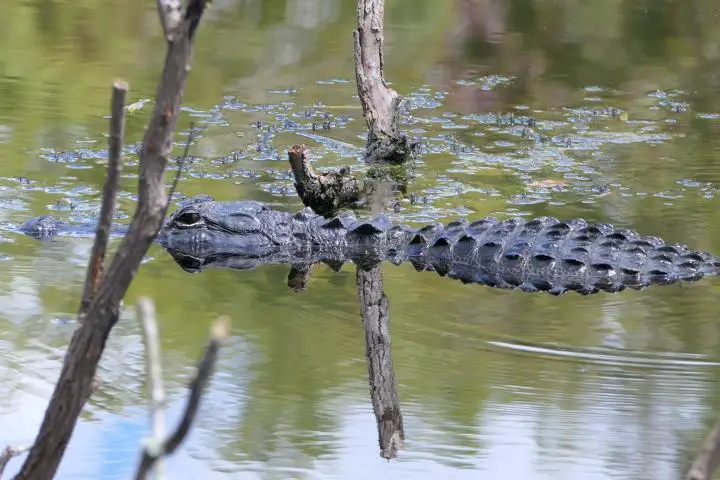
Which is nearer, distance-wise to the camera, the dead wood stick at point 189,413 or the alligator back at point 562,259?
the dead wood stick at point 189,413

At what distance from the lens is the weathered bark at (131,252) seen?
2.01 metres

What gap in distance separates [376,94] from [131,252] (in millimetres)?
6087

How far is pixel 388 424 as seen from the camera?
13.5 feet

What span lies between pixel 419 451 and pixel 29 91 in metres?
7.08

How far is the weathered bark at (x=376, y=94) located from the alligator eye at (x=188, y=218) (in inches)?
80.7

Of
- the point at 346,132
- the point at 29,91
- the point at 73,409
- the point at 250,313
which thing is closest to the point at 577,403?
the point at 250,313

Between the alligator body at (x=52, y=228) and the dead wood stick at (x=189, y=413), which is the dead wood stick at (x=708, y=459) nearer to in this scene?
the dead wood stick at (x=189, y=413)

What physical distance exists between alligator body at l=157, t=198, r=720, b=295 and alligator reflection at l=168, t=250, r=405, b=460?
0.9 inches

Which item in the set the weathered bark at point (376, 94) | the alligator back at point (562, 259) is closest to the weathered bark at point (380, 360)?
the alligator back at point (562, 259)

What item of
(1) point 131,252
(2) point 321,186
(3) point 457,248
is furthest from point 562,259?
(1) point 131,252

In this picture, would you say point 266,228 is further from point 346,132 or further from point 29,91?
point 29,91

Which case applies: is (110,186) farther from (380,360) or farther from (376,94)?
(376,94)

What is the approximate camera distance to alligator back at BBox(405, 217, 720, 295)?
5.68 metres

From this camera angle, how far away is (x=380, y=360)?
472 cm
